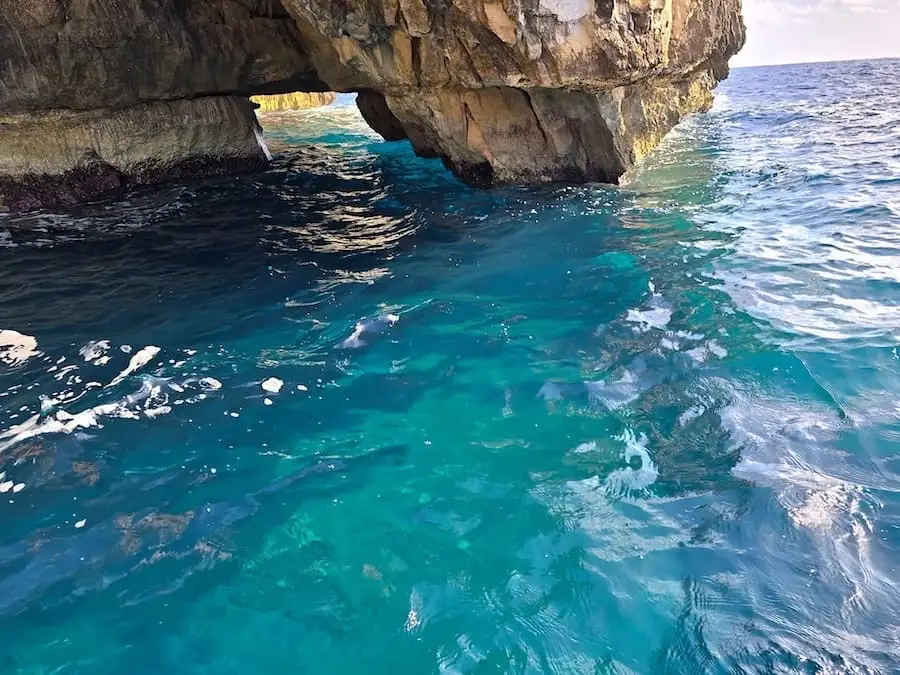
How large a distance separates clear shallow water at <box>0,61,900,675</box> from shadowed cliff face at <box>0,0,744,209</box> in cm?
258

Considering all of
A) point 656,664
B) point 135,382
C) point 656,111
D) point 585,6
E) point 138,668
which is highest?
point 585,6

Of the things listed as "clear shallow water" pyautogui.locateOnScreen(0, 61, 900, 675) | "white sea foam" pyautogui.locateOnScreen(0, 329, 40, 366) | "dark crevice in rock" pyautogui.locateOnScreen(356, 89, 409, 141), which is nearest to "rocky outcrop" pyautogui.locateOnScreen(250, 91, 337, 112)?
"dark crevice in rock" pyautogui.locateOnScreen(356, 89, 409, 141)

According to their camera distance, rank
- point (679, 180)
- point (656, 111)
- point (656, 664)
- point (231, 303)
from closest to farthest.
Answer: point (656, 664), point (231, 303), point (679, 180), point (656, 111)

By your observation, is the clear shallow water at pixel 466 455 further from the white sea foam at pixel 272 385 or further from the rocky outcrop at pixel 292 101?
the rocky outcrop at pixel 292 101

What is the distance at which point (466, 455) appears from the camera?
4203mm

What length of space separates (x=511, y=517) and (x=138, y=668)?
6.78 ft

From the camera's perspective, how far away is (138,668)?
2.90 m

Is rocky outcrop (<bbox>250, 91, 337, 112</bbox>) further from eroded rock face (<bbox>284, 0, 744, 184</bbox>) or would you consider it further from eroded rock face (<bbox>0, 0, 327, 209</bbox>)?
eroded rock face (<bbox>284, 0, 744, 184</bbox>)

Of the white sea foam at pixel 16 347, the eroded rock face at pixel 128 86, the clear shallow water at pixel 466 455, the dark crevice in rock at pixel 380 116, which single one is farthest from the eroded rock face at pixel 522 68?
the white sea foam at pixel 16 347

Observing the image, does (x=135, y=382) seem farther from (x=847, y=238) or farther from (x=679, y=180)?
(x=679, y=180)

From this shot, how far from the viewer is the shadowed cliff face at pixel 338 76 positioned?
8.48 meters

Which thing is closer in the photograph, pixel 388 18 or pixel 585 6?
pixel 585 6

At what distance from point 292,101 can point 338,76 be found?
27.0 m

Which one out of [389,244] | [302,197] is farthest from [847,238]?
[302,197]
